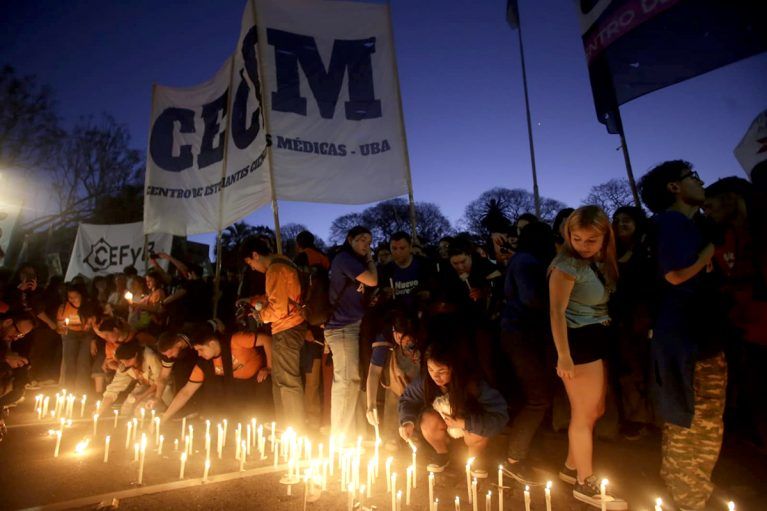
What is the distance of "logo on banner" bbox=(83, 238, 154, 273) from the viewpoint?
10359 mm

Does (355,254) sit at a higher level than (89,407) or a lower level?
higher

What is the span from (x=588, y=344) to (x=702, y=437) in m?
0.85

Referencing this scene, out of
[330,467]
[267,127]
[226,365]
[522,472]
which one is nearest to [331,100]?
[267,127]

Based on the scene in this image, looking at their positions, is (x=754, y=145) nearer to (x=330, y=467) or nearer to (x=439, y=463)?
(x=439, y=463)

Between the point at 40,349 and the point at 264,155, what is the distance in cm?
586

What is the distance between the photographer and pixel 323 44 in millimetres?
6078

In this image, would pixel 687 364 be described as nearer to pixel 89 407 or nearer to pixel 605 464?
pixel 605 464

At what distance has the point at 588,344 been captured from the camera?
2.74 metres

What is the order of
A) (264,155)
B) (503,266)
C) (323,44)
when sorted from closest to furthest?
1. (503,266)
2. (264,155)
3. (323,44)

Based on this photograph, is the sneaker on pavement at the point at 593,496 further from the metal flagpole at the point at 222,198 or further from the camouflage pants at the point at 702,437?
the metal flagpole at the point at 222,198

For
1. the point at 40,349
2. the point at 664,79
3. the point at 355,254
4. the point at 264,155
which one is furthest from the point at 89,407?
the point at 664,79

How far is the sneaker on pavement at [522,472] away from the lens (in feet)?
10.1

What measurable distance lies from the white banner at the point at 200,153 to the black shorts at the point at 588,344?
15.8 ft

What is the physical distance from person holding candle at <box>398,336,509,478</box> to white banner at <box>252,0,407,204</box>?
9.47 ft
